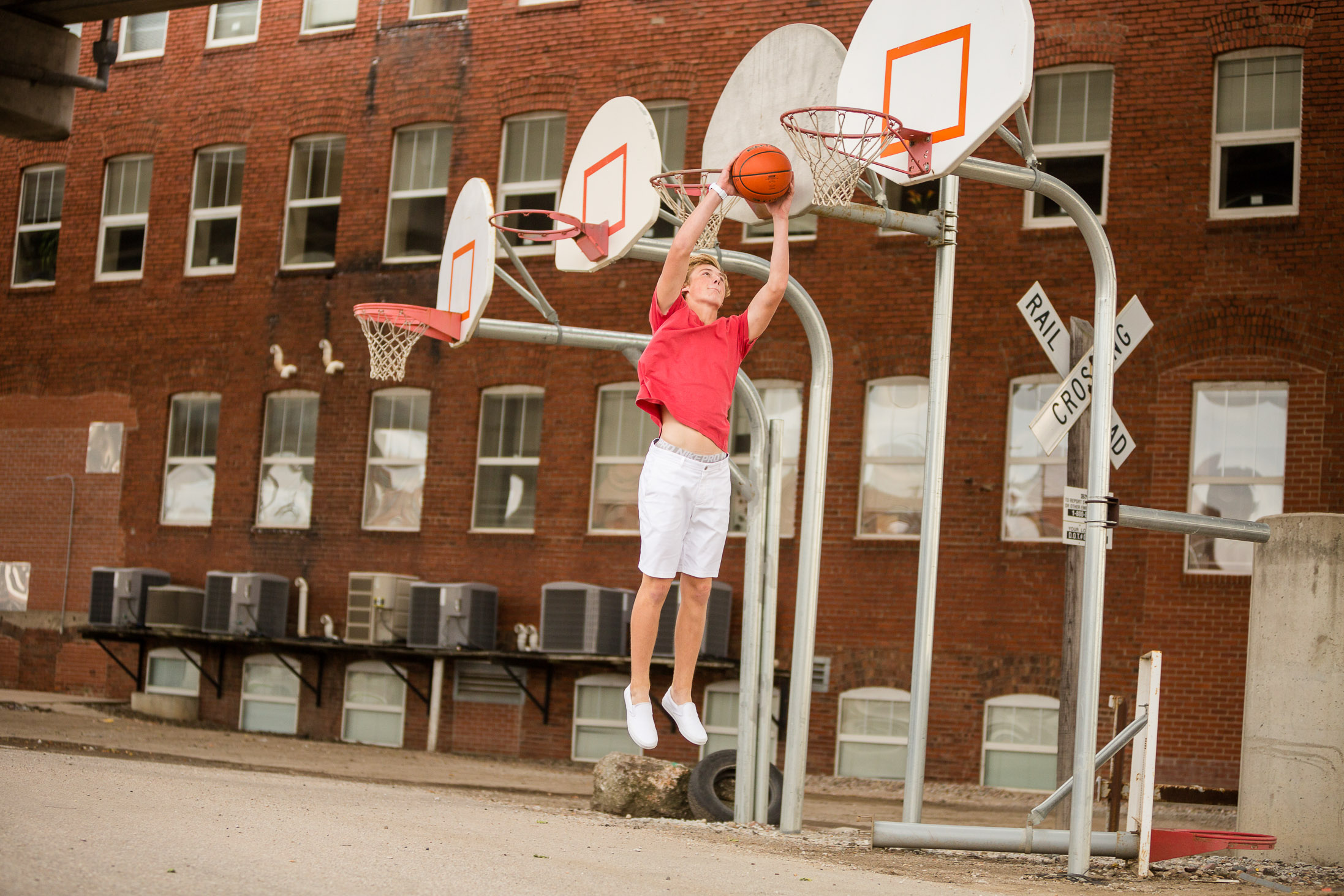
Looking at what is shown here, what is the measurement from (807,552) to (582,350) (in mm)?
10315

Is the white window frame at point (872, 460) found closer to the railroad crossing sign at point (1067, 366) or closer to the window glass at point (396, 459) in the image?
the window glass at point (396, 459)

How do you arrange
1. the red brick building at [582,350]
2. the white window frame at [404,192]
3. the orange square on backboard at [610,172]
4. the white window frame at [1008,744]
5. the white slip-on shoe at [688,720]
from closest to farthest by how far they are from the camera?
the white slip-on shoe at [688,720] < the orange square on backboard at [610,172] < the red brick building at [582,350] < the white window frame at [1008,744] < the white window frame at [404,192]

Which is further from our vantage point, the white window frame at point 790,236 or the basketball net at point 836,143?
the white window frame at point 790,236

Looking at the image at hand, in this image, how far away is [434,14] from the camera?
22438 millimetres

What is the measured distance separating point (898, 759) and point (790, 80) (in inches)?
496

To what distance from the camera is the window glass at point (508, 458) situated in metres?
20.8

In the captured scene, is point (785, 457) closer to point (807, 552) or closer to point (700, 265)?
point (807, 552)

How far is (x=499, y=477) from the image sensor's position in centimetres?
2097

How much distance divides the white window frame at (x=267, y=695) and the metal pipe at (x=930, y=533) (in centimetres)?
1396

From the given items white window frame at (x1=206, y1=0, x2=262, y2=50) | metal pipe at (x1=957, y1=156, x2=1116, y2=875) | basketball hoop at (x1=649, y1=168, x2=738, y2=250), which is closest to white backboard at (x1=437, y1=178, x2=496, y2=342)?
basketball hoop at (x1=649, y1=168, x2=738, y2=250)

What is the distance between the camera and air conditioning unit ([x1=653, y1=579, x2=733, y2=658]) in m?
18.4

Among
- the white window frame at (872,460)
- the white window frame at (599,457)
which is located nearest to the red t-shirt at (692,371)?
the white window frame at (872,460)

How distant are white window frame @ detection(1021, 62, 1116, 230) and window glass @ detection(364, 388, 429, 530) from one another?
8869 mm

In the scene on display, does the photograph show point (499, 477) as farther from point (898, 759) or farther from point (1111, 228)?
point (1111, 228)
